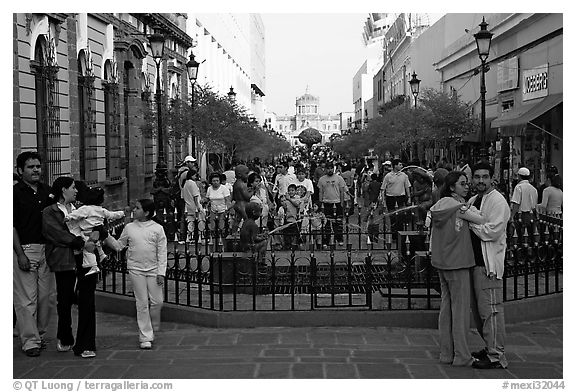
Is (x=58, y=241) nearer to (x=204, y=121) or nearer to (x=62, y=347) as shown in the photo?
(x=62, y=347)

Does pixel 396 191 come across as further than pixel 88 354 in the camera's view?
Yes

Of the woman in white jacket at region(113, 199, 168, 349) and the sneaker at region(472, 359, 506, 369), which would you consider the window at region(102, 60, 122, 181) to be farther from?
the sneaker at region(472, 359, 506, 369)

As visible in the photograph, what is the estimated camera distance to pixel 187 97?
37375mm

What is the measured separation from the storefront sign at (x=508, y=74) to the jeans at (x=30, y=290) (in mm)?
22105

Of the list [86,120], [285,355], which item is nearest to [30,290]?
[285,355]

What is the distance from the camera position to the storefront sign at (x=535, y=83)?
23297 mm

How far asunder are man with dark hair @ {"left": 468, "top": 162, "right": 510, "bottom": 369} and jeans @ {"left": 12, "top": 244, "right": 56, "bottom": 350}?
3.88 meters

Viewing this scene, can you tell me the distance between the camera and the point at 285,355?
734cm

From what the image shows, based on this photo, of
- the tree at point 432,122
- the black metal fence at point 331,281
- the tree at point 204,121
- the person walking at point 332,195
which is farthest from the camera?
the tree at point 432,122

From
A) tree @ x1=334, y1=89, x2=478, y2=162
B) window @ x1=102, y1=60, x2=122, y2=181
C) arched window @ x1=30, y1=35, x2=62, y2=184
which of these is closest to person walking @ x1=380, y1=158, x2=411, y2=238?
arched window @ x1=30, y1=35, x2=62, y2=184

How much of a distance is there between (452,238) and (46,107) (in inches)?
513

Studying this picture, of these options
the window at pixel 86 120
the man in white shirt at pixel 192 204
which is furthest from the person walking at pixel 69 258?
the window at pixel 86 120

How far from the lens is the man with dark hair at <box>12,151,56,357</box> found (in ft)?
24.9

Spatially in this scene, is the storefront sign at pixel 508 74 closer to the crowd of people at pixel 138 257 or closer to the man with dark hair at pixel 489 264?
the crowd of people at pixel 138 257
